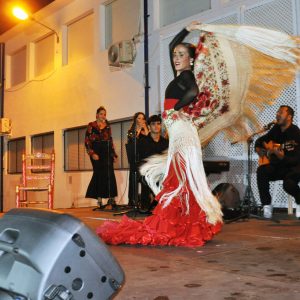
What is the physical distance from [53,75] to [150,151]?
5.89 m

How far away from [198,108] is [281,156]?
78.3 inches

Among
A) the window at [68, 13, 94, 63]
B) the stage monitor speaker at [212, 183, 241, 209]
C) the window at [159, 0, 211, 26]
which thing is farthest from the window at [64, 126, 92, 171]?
the stage monitor speaker at [212, 183, 241, 209]

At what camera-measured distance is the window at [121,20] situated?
8695 millimetres

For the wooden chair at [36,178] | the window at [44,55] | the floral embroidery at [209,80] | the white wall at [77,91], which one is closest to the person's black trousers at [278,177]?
the floral embroidery at [209,80]

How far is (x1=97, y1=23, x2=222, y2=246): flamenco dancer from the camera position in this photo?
330cm

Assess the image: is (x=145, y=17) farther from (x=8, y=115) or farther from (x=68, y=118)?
(x=8, y=115)

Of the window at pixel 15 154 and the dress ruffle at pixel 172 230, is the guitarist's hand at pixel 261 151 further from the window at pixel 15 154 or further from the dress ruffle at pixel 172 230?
the window at pixel 15 154

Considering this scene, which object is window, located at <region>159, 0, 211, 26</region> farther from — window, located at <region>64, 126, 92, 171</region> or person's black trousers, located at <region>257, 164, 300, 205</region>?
person's black trousers, located at <region>257, 164, 300, 205</region>

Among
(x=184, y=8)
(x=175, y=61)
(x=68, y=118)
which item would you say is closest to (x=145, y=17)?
(x=184, y=8)

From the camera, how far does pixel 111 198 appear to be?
722cm

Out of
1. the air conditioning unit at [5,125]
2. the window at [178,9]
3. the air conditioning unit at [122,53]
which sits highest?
the window at [178,9]

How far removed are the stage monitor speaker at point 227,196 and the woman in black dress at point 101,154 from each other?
2276 mm

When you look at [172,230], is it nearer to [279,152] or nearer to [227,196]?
[227,196]

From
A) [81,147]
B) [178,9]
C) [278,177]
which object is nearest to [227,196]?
[278,177]
